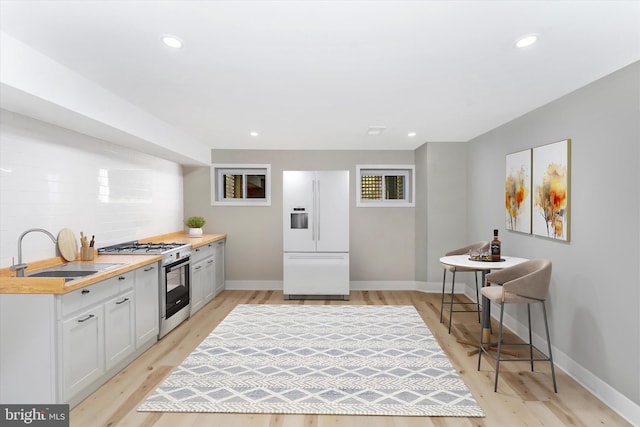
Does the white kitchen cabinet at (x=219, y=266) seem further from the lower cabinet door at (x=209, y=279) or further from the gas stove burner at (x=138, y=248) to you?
the gas stove burner at (x=138, y=248)

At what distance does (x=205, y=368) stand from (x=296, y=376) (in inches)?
32.8

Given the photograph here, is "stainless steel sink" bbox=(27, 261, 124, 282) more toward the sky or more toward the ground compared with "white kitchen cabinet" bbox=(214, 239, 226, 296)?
more toward the sky

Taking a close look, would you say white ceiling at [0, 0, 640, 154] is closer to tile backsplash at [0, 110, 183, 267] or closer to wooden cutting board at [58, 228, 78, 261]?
tile backsplash at [0, 110, 183, 267]

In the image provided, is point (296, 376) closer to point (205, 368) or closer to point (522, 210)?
point (205, 368)

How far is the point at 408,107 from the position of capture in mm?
3682

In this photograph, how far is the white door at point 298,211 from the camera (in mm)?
5602

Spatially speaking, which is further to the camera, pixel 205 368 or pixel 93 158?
pixel 93 158

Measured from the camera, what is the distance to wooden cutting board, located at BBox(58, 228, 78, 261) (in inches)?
131

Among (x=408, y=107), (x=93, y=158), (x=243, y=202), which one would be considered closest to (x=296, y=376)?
(x=408, y=107)

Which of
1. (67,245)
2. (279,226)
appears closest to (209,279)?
(279,226)

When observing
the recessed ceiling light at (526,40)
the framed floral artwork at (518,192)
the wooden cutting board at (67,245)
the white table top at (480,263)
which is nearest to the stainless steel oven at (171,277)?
the wooden cutting board at (67,245)

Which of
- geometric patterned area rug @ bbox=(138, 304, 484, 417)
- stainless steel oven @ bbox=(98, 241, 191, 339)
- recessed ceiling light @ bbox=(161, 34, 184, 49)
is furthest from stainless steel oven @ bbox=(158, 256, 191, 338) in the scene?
recessed ceiling light @ bbox=(161, 34, 184, 49)

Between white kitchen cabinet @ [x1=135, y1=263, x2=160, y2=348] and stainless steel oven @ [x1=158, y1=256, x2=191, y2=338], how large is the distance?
85mm

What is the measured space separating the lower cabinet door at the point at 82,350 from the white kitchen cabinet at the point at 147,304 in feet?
1.88
